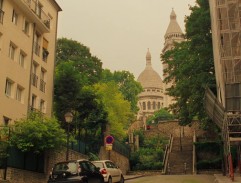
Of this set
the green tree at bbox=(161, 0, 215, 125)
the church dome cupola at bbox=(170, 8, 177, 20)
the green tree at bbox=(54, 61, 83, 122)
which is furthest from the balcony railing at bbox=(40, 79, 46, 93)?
the church dome cupola at bbox=(170, 8, 177, 20)

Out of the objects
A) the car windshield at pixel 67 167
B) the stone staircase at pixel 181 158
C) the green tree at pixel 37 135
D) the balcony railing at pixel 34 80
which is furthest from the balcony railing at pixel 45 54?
the car windshield at pixel 67 167

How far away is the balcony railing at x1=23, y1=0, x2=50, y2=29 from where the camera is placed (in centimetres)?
3027

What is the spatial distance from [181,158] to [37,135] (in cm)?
2518

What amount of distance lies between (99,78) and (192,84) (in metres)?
25.1

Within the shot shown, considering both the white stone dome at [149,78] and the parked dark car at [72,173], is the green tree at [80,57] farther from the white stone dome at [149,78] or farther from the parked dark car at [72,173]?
the white stone dome at [149,78]

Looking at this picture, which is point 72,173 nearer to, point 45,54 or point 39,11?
point 39,11

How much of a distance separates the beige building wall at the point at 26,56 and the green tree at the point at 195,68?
11504mm

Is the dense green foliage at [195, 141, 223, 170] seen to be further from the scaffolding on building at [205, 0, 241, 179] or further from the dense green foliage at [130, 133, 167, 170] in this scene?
the scaffolding on building at [205, 0, 241, 179]

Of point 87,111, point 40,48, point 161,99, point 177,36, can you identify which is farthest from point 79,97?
point 177,36

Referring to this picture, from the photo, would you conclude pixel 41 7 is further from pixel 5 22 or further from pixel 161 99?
pixel 161 99

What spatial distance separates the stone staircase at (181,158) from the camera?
3888 centimetres

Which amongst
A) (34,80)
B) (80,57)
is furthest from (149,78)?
(34,80)

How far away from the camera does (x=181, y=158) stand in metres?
42.7

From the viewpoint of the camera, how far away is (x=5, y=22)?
26656 mm
